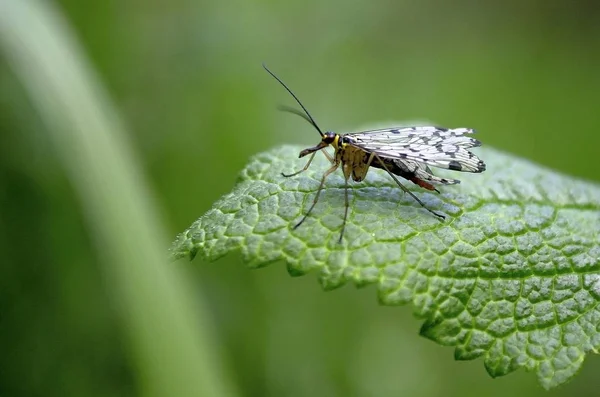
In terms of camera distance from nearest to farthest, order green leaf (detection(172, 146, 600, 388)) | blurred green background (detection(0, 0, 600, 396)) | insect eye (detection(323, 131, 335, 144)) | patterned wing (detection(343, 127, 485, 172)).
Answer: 1. green leaf (detection(172, 146, 600, 388))
2. patterned wing (detection(343, 127, 485, 172))
3. insect eye (detection(323, 131, 335, 144))
4. blurred green background (detection(0, 0, 600, 396))

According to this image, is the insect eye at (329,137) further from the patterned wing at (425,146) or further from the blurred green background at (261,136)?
the blurred green background at (261,136)

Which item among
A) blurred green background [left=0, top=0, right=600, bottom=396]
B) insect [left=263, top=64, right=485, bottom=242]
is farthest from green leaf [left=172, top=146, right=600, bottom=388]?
blurred green background [left=0, top=0, right=600, bottom=396]

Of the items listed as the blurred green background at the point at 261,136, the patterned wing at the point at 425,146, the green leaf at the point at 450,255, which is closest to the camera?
the green leaf at the point at 450,255

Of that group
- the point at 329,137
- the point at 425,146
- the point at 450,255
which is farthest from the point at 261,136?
the point at 450,255

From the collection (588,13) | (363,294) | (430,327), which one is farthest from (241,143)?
(588,13)

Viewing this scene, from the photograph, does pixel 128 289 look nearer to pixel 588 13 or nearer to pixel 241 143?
pixel 241 143

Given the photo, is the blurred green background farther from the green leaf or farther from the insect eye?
the insect eye

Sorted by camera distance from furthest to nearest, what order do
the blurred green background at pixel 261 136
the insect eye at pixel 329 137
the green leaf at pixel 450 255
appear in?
the blurred green background at pixel 261 136
the insect eye at pixel 329 137
the green leaf at pixel 450 255

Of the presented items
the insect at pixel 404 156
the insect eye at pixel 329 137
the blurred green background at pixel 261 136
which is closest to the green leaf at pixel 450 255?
the insect at pixel 404 156
